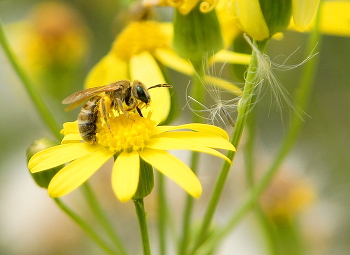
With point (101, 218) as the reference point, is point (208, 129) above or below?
above

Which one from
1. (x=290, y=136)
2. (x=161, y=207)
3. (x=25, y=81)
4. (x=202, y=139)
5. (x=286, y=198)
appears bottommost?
(x=286, y=198)

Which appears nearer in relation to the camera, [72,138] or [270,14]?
[270,14]

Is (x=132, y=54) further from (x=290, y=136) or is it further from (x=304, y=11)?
(x=304, y=11)

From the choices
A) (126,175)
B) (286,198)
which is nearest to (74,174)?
(126,175)

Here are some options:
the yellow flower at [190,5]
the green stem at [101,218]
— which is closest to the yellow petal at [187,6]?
the yellow flower at [190,5]

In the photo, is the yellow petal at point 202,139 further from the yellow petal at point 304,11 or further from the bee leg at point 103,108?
the yellow petal at point 304,11
